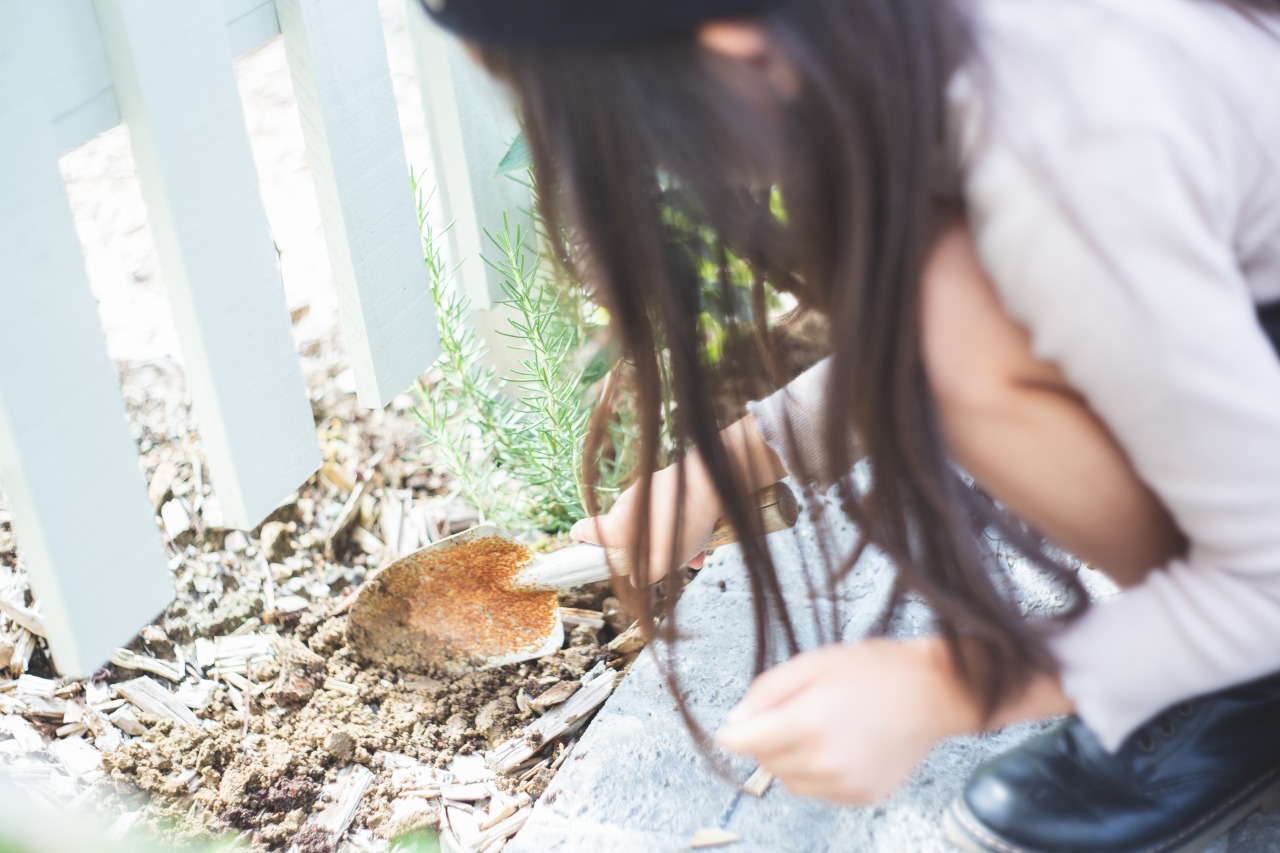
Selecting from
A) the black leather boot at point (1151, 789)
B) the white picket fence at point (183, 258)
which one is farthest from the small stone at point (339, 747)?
the black leather boot at point (1151, 789)

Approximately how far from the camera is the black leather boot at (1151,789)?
1.05m

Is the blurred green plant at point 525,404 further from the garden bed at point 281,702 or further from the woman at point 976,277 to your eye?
the woman at point 976,277

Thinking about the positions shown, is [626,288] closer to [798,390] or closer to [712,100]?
[712,100]

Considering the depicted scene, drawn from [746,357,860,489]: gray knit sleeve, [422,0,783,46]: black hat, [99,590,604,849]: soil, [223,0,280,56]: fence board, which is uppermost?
[422,0,783,46]: black hat

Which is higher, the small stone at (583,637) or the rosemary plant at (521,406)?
the rosemary plant at (521,406)

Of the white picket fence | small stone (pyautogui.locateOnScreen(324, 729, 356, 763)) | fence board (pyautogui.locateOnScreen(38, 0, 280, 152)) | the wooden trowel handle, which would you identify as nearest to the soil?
small stone (pyautogui.locateOnScreen(324, 729, 356, 763))

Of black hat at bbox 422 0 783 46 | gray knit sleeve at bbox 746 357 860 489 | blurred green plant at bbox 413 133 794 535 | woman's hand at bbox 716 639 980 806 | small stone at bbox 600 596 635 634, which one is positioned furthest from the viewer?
small stone at bbox 600 596 635 634

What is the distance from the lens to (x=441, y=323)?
1530 millimetres

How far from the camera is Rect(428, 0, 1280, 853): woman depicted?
2.55 feet

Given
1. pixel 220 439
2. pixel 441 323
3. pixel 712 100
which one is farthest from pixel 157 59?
pixel 712 100

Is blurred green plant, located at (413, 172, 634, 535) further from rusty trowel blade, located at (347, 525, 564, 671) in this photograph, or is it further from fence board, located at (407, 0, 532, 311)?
rusty trowel blade, located at (347, 525, 564, 671)

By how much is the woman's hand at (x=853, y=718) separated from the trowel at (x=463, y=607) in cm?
55

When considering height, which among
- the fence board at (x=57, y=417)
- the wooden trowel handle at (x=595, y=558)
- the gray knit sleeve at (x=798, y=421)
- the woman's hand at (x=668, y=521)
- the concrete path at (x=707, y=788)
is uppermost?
the fence board at (x=57, y=417)

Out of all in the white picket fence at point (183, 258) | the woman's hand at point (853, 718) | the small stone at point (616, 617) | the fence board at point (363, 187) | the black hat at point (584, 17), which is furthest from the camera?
the small stone at point (616, 617)
